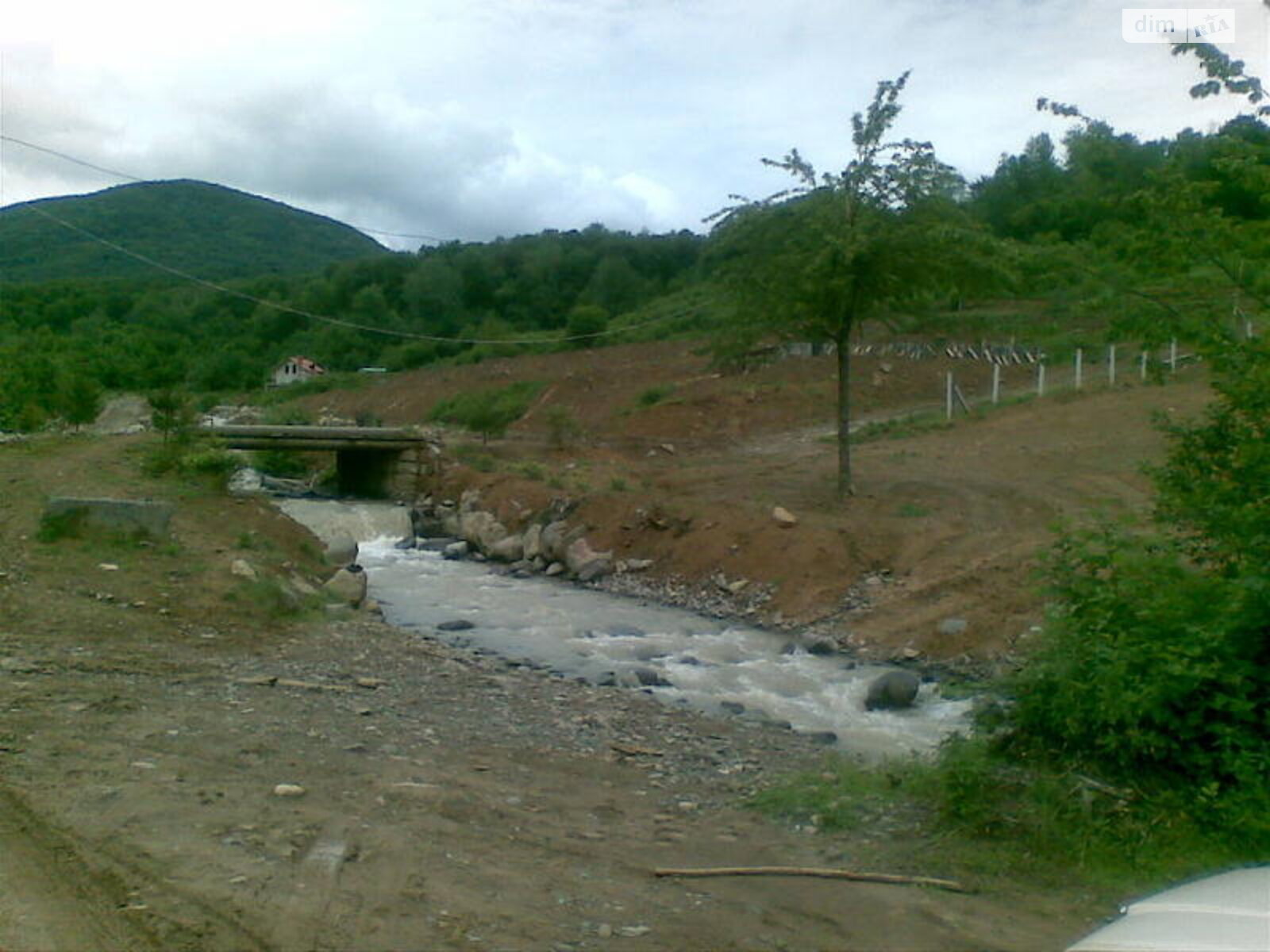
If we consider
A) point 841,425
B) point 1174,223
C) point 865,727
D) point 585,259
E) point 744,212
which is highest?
point 585,259

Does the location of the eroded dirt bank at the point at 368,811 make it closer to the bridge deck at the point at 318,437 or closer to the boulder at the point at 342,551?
the boulder at the point at 342,551

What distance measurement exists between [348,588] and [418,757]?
34.8 feet

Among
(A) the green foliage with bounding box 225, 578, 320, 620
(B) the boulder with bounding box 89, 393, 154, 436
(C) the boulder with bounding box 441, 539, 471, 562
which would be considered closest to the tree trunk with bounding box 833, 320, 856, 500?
(C) the boulder with bounding box 441, 539, 471, 562

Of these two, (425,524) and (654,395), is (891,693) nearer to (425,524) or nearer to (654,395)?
(425,524)

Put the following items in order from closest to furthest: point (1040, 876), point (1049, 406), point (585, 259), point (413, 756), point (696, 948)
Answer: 1. point (696, 948)
2. point (1040, 876)
3. point (413, 756)
4. point (1049, 406)
5. point (585, 259)

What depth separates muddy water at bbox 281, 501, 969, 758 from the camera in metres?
14.2

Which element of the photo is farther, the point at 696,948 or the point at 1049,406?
the point at 1049,406

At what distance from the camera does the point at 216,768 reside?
8164 mm

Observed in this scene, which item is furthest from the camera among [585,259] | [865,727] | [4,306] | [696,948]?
[585,259]

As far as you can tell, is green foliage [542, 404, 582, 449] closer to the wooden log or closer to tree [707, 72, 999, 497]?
tree [707, 72, 999, 497]

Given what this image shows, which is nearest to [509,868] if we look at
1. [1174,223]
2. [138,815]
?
[138,815]

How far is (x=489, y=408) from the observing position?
39406 millimetres

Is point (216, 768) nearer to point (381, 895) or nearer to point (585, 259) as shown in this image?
point (381, 895)

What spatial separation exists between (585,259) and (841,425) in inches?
2733
